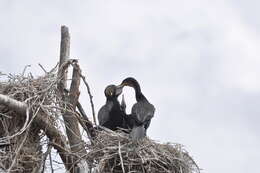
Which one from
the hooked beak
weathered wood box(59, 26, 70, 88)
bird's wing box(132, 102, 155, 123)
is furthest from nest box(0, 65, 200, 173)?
the hooked beak

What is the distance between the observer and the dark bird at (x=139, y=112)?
8.11 metres

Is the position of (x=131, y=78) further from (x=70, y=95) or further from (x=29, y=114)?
(x=29, y=114)

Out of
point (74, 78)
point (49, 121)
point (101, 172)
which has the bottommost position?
point (101, 172)

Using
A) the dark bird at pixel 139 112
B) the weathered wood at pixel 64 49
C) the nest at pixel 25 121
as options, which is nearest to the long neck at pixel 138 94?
the dark bird at pixel 139 112

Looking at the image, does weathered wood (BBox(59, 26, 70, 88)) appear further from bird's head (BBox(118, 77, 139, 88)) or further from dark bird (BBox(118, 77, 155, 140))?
bird's head (BBox(118, 77, 139, 88))

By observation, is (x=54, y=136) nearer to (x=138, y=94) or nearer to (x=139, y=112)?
(x=139, y=112)

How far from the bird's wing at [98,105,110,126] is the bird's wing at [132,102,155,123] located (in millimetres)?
328

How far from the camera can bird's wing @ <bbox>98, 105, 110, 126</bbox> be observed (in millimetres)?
8793

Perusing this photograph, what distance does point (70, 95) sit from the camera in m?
7.61

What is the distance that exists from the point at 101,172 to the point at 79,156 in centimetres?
26

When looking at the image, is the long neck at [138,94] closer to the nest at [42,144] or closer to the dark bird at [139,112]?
the dark bird at [139,112]

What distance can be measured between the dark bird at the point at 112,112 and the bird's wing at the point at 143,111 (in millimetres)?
221

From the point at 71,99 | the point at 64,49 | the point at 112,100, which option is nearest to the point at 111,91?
the point at 112,100

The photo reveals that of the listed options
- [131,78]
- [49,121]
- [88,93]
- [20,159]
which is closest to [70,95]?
[88,93]
